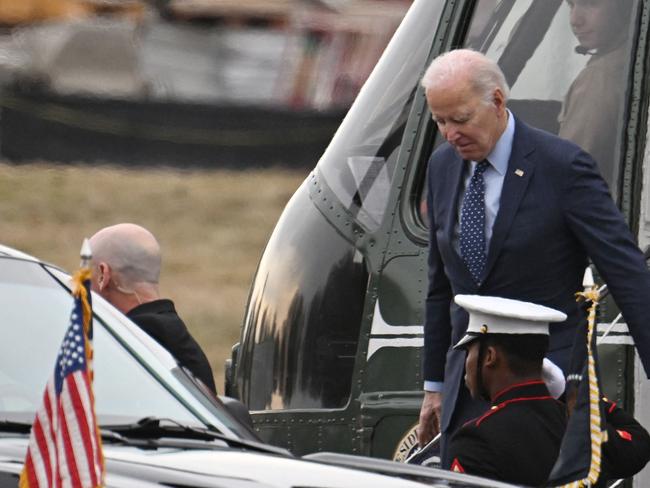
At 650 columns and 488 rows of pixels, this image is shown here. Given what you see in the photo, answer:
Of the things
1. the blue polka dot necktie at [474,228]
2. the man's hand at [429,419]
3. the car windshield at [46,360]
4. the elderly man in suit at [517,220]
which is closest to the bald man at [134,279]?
the man's hand at [429,419]

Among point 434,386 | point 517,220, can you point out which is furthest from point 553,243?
point 434,386

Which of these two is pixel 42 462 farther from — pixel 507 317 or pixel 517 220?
pixel 517 220

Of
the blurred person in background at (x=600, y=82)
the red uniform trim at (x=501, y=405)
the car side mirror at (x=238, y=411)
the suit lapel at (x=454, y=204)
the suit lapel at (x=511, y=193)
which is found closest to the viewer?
the car side mirror at (x=238, y=411)

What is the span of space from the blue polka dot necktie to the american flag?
1.84m

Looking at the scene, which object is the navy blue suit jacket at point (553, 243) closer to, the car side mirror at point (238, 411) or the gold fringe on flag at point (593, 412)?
the gold fringe on flag at point (593, 412)

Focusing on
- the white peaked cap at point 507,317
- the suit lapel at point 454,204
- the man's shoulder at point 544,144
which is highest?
the man's shoulder at point 544,144

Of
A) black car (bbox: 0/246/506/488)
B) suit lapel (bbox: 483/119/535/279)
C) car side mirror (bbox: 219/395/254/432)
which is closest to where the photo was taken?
black car (bbox: 0/246/506/488)

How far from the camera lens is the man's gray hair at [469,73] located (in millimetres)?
6348

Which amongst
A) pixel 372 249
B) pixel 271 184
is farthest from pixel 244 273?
pixel 372 249

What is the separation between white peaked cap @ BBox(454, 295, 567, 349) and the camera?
5.94 meters

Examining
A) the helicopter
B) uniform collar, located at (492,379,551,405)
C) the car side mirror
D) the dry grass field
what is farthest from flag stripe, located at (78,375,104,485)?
the dry grass field

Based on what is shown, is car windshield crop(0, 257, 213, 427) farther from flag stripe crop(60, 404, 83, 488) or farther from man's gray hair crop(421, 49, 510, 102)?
man's gray hair crop(421, 49, 510, 102)

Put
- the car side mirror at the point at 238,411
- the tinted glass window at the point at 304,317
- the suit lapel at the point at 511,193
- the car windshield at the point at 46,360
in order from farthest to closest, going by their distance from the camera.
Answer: the tinted glass window at the point at 304,317 → the suit lapel at the point at 511,193 → the car side mirror at the point at 238,411 → the car windshield at the point at 46,360

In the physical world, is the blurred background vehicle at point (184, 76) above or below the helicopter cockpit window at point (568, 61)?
above
